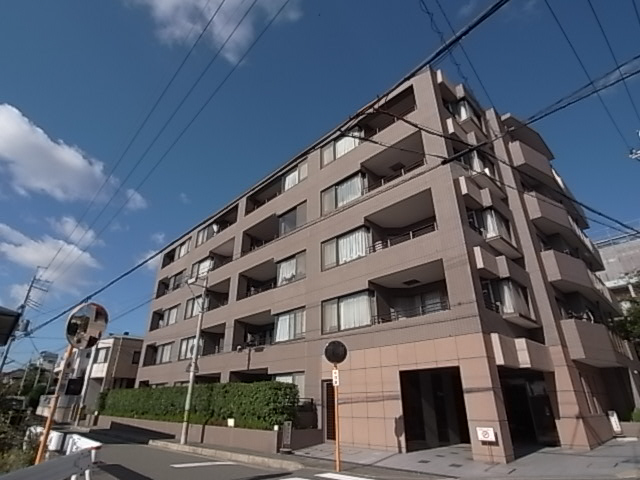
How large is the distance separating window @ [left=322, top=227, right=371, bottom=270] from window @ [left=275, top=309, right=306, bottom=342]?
9.50ft

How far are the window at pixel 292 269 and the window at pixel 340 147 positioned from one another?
5670 mm

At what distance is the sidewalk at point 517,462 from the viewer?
29.6 ft

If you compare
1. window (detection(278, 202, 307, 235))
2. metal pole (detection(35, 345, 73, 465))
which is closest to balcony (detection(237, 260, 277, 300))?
window (detection(278, 202, 307, 235))

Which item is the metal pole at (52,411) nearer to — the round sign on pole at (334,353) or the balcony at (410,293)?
the round sign on pole at (334,353)

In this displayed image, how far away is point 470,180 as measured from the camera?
635 inches

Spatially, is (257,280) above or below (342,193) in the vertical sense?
below

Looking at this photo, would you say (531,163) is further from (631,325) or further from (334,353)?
(334,353)

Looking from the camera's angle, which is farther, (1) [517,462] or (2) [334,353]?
(2) [334,353]

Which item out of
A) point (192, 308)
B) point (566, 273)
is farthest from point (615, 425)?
point (192, 308)

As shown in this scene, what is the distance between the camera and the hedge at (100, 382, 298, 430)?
581 inches

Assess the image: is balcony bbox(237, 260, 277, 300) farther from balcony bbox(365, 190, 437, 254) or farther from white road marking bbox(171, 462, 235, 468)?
white road marking bbox(171, 462, 235, 468)

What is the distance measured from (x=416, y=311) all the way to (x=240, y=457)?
8.87m

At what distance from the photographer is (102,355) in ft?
126

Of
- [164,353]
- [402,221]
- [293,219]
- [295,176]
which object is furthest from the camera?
[164,353]
